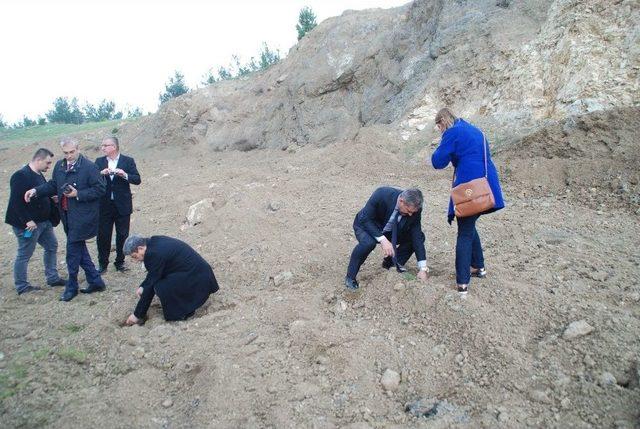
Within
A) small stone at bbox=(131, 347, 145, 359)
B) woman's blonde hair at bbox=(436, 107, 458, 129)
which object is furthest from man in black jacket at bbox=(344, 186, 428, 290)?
small stone at bbox=(131, 347, 145, 359)

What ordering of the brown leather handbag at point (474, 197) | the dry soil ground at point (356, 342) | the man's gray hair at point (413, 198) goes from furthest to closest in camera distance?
1. the man's gray hair at point (413, 198)
2. the brown leather handbag at point (474, 197)
3. the dry soil ground at point (356, 342)

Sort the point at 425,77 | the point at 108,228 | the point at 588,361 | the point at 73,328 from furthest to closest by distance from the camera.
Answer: the point at 425,77 → the point at 108,228 → the point at 73,328 → the point at 588,361

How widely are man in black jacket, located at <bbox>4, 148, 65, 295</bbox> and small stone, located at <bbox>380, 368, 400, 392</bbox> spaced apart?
4122mm

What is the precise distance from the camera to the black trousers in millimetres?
5340

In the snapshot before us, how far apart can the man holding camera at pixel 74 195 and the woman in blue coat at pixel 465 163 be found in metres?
3.68

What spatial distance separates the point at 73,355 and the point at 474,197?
367 cm

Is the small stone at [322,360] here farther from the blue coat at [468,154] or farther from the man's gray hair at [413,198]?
the blue coat at [468,154]

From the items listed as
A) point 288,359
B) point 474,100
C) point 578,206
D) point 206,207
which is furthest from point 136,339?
point 474,100

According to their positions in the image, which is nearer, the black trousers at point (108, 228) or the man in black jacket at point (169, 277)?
the man in black jacket at point (169, 277)

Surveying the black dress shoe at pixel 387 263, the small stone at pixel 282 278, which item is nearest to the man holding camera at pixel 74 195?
the small stone at pixel 282 278

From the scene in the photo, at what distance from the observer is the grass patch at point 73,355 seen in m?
3.62

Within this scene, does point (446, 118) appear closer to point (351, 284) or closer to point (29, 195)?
point (351, 284)

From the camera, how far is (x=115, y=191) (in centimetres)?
529

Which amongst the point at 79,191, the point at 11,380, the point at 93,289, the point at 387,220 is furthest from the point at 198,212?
the point at 11,380
